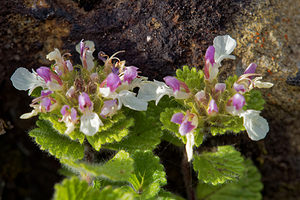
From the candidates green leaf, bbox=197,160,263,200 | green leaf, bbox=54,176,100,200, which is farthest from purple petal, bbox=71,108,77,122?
green leaf, bbox=197,160,263,200

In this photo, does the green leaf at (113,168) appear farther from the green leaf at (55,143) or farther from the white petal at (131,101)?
the white petal at (131,101)

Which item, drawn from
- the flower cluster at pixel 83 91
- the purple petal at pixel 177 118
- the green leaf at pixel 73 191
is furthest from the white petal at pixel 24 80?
the purple petal at pixel 177 118

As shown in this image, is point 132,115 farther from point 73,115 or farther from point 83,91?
point 73,115

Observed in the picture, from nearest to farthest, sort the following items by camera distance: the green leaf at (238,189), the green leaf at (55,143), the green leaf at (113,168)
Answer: the green leaf at (113,168) → the green leaf at (55,143) → the green leaf at (238,189)

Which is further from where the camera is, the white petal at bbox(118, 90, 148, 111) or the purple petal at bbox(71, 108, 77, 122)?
the white petal at bbox(118, 90, 148, 111)

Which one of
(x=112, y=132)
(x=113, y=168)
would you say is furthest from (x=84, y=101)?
(x=113, y=168)

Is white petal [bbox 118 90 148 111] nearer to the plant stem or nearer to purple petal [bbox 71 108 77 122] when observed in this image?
purple petal [bbox 71 108 77 122]
